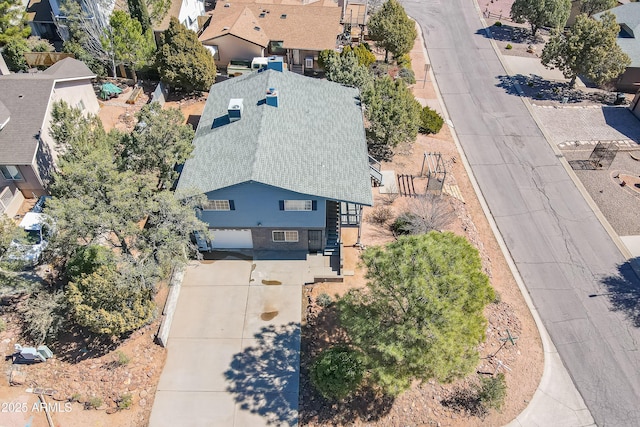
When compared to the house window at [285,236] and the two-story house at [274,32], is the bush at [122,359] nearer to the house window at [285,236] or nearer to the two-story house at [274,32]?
the house window at [285,236]

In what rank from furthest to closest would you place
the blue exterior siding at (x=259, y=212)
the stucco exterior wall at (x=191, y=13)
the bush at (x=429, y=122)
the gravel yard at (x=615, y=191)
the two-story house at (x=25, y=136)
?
the stucco exterior wall at (x=191, y=13) < the bush at (x=429, y=122) < the gravel yard at (x=615, y=191) < the two-story house at (x=25, y=136) < the blue exterior siding at (x=259, y=212)

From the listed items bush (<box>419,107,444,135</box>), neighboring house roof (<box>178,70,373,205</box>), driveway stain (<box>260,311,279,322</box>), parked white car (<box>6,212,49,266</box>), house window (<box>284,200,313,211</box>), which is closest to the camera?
parked white car (<box>6,212,49,266</box>)

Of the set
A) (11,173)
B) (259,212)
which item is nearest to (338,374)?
(259,212)

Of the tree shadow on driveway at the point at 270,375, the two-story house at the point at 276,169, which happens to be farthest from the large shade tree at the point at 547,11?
the tree shadow on driveway at the point at 270,375

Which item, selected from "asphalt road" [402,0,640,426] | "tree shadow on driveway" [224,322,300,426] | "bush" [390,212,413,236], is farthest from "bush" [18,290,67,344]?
"asphalt road" [402,0,640,426]

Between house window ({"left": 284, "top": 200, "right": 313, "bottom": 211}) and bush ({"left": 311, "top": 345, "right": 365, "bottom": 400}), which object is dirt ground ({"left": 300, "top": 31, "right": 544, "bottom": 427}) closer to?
bush ({"left": 311, "top": 345, "right": 365, "bottom": 400})

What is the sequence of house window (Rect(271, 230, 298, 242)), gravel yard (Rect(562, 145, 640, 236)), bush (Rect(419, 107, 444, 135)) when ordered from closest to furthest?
house window (Rect(271, 230, 298, 242)), gravel yard (Rect(562, 145, 640, 236)), bush (Rect(419, 107, 444, 135))

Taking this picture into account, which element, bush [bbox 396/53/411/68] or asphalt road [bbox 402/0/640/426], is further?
bush [bbox 396/53/411/68]
